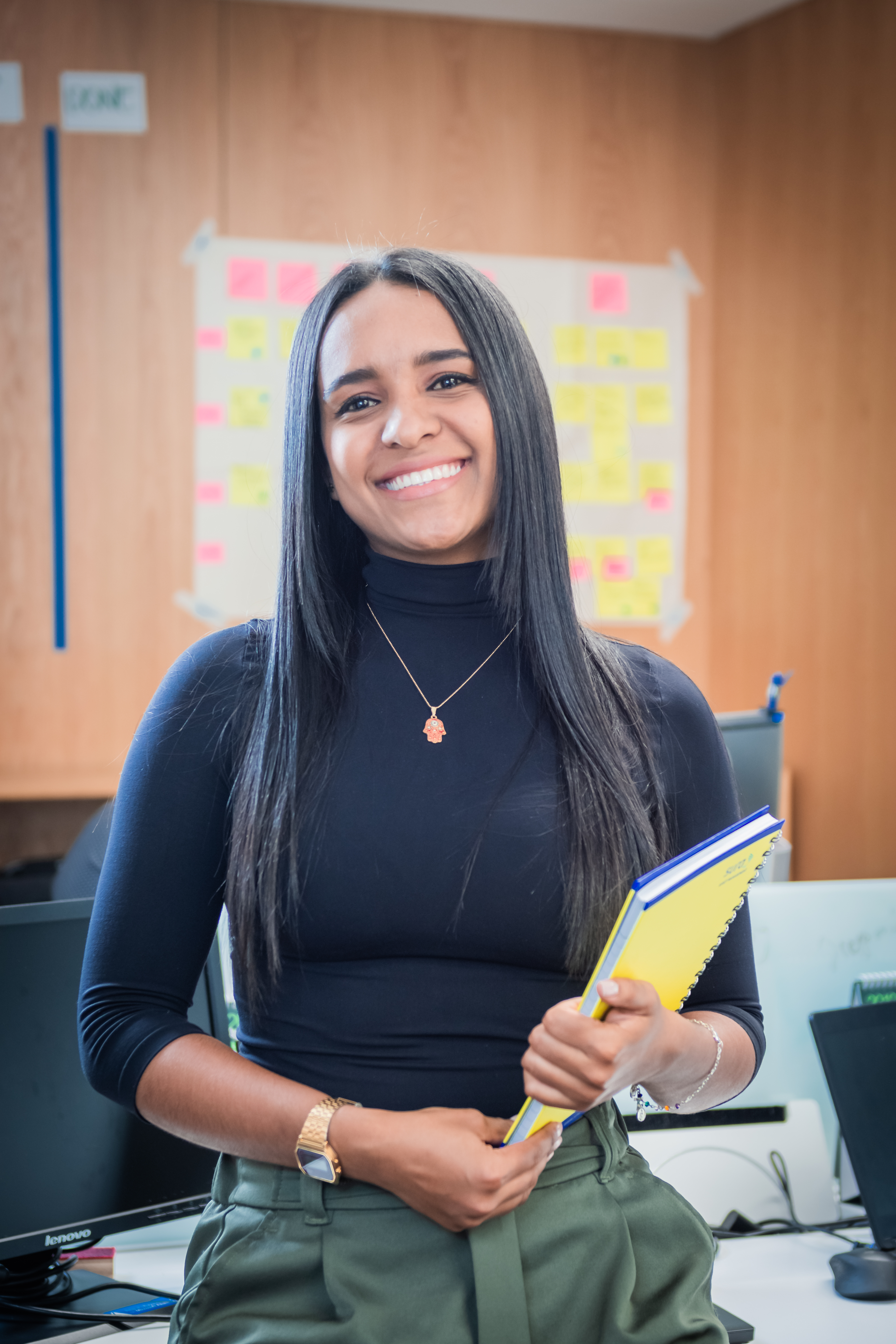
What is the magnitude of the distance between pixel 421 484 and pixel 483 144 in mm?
2678

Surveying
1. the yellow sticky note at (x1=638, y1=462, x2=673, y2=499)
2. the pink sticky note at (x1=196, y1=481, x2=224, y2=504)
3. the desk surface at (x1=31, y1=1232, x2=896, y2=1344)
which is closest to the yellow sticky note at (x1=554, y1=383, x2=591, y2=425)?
the yellow sticky note at (x1=638, y1=462, x2=673, y2=499)

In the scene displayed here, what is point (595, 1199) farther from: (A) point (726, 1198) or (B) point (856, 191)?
(B) point (856, 191)

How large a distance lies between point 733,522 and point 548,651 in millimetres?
2537

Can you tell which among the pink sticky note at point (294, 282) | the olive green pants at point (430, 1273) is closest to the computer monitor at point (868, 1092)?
the olive green pants at point (430, 1273)

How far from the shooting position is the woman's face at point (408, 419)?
3.56 feet

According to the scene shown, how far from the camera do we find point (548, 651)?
1.11 m

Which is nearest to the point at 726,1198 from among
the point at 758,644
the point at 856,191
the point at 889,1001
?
the point at 889,1001

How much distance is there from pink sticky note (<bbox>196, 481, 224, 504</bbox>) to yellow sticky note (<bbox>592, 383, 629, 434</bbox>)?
1117mm

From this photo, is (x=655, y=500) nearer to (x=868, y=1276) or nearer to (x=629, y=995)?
(x=868, y=1276)

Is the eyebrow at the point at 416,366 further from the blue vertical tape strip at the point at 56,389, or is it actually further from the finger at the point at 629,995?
the blue vertical tape strip at the point at 56,389

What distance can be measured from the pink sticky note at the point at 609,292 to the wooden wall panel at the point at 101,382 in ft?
3.69

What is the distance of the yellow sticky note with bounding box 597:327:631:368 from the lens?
3492 mm

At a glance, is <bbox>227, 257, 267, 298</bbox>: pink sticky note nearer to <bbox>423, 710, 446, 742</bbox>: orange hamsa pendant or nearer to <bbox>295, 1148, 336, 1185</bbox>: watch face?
<bbox>423, 710, 446, 742</bbox>: orange hamsa pendant

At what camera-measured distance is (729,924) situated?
979mm
